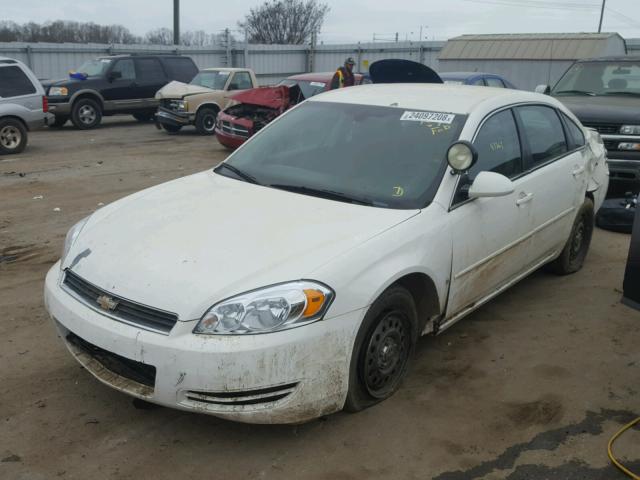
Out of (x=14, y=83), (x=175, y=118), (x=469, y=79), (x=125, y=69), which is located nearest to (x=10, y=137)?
(x=14, y=83)

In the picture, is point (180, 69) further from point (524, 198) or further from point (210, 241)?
point (210, 241)

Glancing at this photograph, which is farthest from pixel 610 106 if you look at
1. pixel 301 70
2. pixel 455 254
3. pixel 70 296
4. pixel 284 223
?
pixel 301 70

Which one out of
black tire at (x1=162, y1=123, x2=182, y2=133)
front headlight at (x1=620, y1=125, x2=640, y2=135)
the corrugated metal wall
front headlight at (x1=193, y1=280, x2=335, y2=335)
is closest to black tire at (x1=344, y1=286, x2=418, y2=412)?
front headlight at (x1=193, y1=280, x2=335, y2=335)

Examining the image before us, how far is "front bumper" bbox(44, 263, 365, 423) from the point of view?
2.84m

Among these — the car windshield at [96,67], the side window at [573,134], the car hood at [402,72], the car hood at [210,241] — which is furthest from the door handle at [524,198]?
the car windshield at [96,67]

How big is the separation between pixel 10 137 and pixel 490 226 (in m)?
10.7

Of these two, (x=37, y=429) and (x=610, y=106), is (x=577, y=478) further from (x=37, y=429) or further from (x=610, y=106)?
(x=610, y=106)

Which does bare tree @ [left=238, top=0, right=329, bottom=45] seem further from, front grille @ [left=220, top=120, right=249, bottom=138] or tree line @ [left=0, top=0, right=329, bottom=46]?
front grille @ [left=220, top=120, right=249, bottom=138]

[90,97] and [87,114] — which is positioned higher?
[90,97]

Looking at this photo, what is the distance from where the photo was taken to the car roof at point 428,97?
4.30 meters

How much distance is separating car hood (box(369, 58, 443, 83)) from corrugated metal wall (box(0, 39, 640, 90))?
34.8 ft

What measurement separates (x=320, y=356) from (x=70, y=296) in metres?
1.35

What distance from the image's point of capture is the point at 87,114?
1625cm

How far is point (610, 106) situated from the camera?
845 cm
